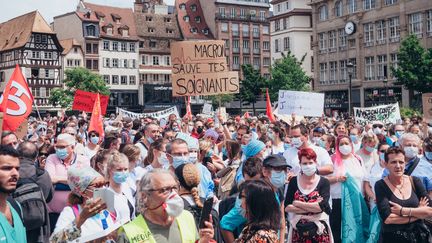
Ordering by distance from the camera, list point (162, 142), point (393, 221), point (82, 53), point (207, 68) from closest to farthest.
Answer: point (393, 221)
point (162, 142)
point (207, 68)
point (82, 53)

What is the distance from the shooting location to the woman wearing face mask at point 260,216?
439cm

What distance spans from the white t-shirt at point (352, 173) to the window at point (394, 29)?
4794 cm

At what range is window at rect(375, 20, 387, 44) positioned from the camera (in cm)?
5503

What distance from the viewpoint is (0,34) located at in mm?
77812

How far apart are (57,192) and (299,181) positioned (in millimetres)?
2828

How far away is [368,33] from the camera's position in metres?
57.0

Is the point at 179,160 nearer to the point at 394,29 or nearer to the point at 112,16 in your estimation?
the point at 394,29

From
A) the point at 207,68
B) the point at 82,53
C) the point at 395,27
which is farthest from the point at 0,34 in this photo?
the point at 207,68

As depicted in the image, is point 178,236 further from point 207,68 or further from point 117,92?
point 117,92

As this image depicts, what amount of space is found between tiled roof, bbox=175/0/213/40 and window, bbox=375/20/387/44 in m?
35.4

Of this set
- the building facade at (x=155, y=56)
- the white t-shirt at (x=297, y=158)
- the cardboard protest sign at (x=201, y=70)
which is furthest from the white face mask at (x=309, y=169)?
the building facade at (x=155, y=56)

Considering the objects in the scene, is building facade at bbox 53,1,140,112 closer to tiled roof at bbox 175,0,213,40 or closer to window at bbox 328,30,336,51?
tiled roof at bbox 175,0,213,40

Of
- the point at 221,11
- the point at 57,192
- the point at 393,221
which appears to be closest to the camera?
the point at 393,221

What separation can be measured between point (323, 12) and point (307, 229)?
5937 cm
